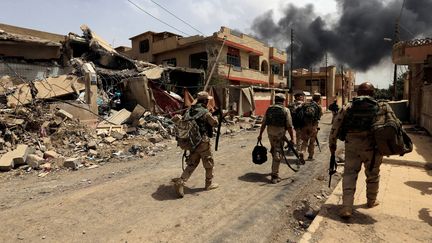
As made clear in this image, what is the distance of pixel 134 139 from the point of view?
35.7 feet

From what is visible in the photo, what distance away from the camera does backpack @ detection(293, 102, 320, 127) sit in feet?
24.6

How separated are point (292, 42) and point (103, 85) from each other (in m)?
21.4

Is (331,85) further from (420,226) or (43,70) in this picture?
(420,226)

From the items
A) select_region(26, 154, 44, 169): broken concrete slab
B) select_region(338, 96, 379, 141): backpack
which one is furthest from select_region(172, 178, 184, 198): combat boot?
select_region(26, 154, 44, 169): broken concrete slab

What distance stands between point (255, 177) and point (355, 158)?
2.55 m

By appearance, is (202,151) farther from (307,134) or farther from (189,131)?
(307,134)

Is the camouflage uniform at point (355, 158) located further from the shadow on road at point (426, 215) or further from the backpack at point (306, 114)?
the backpack at point (306, 114)

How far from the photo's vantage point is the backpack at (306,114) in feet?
24.6

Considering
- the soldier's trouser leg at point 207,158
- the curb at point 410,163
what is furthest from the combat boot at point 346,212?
the curb at point 410,163

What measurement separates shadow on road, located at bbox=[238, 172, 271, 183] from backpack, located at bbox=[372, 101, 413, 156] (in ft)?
8.32

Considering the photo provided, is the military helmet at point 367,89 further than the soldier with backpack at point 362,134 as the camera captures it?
Yes

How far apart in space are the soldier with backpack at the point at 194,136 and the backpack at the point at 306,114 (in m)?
3.22

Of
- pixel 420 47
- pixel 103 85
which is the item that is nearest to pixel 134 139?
pixel 103 85

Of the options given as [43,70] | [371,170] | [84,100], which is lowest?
[371,170]
